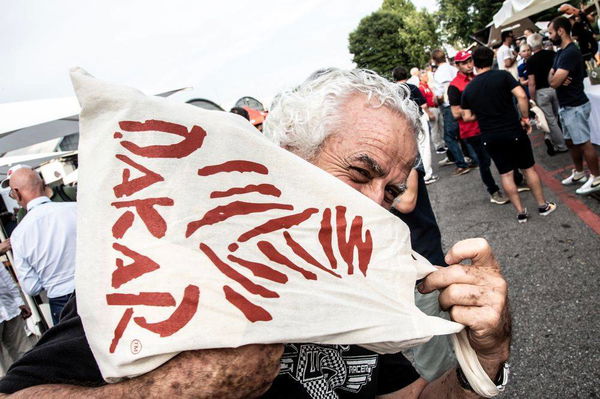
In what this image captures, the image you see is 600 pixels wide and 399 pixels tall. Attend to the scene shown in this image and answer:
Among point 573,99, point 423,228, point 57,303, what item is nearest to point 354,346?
point 423,228

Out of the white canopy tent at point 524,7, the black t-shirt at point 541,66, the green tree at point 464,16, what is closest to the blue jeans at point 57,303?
the black t-shirt at point 541,66

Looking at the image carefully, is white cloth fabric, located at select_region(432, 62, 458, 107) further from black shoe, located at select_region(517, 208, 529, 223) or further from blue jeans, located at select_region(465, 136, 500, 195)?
black shoe, located at select_region(517, 208, 529, 223)

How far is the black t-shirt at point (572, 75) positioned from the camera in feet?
15.0

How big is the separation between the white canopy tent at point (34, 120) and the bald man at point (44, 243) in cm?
84

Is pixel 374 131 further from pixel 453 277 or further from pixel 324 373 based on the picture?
pixel 324 373

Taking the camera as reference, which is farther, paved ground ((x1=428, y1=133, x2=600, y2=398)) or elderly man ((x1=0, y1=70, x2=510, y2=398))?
paved ground ((x1=428, y1=133, x2=600, y2=398))

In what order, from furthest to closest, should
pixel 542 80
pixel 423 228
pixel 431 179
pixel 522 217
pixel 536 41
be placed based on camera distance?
pixel 431 179, pixel 542 80, pixel 536 41, pixel 522 217, pixel 423 228

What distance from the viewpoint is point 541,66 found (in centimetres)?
598

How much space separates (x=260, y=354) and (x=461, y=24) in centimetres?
4891

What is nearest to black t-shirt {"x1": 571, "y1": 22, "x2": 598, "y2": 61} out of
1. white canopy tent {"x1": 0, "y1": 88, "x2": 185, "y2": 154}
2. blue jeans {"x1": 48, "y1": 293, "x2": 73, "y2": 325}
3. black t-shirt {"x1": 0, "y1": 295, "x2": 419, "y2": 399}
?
black t-shirt {"x1": 0, "y1": 295, "x2": 419, "y2": 399}

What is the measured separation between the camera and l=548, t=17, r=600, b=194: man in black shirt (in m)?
4.59

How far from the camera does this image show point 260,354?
633 millimetres

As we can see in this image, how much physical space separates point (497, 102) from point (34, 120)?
5.58 metres

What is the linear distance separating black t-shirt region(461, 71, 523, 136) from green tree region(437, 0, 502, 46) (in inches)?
1538
